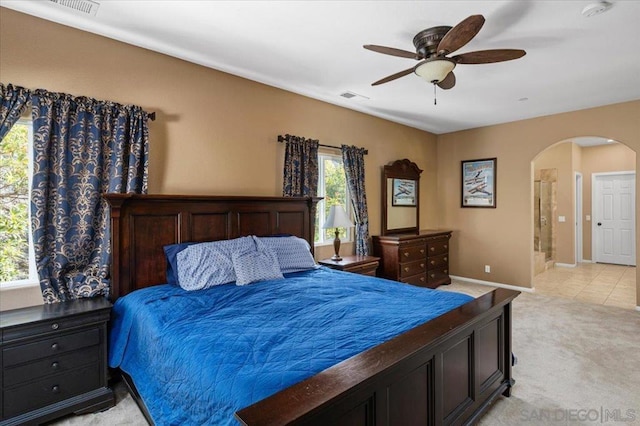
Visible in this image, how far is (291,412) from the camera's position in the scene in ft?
3.45

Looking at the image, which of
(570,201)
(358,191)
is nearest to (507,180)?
(358,191)

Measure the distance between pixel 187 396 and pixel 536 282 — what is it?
6311 mm

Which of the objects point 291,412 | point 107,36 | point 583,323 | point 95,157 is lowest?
point 583,323

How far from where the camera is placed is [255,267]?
285 centimetres

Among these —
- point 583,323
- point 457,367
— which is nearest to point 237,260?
point 457,367

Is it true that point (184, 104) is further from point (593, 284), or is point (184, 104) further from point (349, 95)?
point (593, 284)

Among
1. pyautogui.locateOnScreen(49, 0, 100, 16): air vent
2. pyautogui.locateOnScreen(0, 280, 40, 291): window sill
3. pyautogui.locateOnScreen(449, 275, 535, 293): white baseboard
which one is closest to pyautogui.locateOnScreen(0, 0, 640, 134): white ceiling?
pyautogui.locateOnScreen(49, 0, 100, 16): air vent

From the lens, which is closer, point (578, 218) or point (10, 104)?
point (10, 104)

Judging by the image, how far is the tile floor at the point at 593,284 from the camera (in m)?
4.81

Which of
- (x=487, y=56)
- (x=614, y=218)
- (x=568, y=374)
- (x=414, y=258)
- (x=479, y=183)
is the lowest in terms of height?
(x=568, y=374)

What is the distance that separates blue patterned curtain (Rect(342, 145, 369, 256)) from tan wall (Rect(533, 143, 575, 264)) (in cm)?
485

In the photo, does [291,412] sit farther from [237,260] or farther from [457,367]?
[237,260]

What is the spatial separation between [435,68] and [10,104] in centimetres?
301

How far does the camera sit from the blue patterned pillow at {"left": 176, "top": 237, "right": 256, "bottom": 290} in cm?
261
